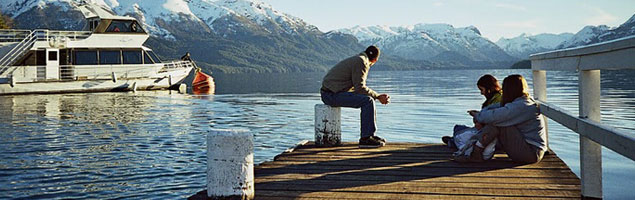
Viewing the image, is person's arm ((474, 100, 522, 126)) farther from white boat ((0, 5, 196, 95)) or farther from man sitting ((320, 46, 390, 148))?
white boat ((0, 5, 196, 95))

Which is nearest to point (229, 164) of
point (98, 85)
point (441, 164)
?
point (441, 164)

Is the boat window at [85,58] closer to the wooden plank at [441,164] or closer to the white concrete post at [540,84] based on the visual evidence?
the wooden plank at [441,164]

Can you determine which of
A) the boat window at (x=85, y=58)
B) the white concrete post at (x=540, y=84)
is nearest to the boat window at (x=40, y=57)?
the boat window at (x=85, y=58)

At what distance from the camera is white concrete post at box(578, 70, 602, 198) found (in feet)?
17.1

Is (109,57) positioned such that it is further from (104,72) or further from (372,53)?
(372,53)

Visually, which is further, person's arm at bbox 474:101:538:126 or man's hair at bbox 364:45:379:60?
man's hair at bbox 364:45:379:60

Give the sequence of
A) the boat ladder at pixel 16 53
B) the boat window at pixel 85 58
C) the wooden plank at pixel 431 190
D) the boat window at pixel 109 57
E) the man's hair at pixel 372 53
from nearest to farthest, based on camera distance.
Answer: the wooden plank at pixel 431 190
the man's hair at pixel 372 53
the boat ladder at pixel 16 53
the boat window at pixel 85 58
the boat window at pixel 109 57

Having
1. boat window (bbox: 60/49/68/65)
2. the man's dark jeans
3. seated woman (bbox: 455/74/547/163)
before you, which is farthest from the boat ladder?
seated woman (bbox: 455/74/547/163)

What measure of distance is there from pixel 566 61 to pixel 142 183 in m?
6.75

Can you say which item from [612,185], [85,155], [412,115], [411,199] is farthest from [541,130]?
[412,115]

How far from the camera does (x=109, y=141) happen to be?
15578 millimetres

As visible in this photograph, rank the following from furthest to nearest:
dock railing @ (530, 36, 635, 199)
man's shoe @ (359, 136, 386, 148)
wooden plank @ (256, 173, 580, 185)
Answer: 1. man's shoe @ (359, 136, 386, 148)
2. wooden plank @ (256, 173, 580, 185)
3. dock railing @ (530, 36, 635, 199)

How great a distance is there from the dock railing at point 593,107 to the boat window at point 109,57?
37.9 m

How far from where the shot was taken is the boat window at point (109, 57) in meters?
40.5
